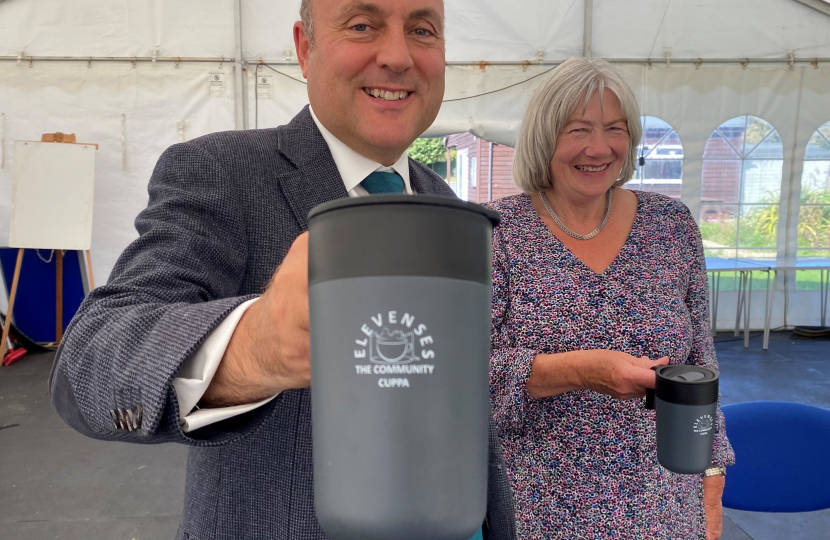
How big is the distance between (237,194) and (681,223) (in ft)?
3.97

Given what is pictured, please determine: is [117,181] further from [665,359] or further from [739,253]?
[739,253]

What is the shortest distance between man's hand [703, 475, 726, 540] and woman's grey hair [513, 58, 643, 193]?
872 millimetres

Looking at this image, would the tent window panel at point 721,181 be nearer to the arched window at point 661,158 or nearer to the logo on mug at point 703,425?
the arched window at point 661,158

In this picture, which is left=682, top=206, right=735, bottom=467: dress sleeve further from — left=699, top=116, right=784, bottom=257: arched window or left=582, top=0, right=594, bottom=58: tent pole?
left=699, top=116, right=784, bottom=257: arched window

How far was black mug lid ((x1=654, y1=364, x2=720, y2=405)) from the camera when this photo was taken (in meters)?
1.06

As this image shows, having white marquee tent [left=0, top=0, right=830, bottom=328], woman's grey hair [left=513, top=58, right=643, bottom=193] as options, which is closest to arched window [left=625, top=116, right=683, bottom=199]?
white marquee tent [left=0, top=0, right=830, bottom=328]

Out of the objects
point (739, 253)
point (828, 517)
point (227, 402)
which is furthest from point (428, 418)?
point (739, 253)

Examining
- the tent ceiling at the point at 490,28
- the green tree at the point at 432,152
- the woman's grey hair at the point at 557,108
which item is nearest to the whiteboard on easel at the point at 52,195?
the tent ceiling at the point at 490,28

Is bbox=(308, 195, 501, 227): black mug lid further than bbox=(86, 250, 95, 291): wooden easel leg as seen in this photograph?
No

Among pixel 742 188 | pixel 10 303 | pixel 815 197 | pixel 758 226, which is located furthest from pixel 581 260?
pixel 815 197

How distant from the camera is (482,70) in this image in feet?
18.9

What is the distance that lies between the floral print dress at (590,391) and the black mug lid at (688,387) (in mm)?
279

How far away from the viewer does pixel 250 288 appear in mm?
881

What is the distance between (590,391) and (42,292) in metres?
6.37
